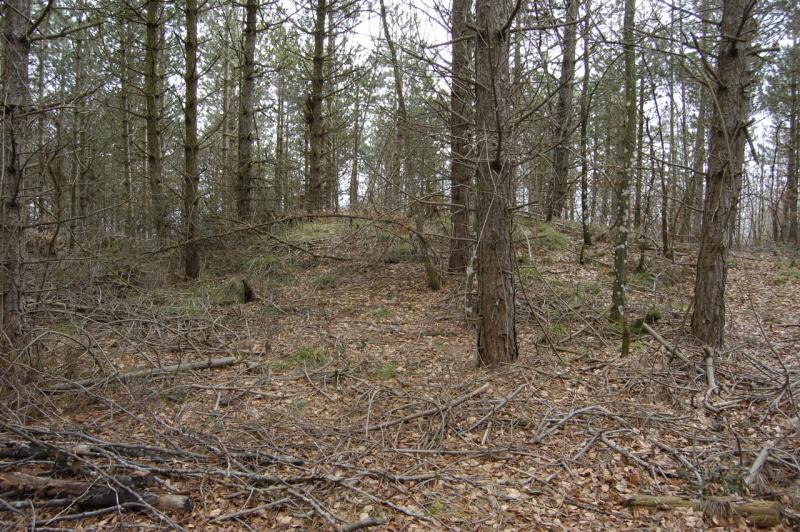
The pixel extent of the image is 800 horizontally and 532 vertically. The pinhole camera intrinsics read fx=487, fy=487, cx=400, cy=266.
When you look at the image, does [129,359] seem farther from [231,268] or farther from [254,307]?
[231,268]

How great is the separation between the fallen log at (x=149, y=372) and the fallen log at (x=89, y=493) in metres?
1.41

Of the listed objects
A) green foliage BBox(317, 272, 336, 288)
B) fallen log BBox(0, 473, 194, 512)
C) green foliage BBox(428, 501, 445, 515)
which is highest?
green foliage BBox(317, 272, 336, 288)

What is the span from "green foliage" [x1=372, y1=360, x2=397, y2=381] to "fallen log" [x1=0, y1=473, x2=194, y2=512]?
256 centimetres

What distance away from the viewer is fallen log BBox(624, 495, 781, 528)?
3.00 meters

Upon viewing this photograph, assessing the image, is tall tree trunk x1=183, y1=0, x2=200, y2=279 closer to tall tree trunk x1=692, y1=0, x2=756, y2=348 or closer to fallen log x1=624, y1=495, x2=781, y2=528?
tall tree trunk x1=692, y1=0, x2=756, y2=348

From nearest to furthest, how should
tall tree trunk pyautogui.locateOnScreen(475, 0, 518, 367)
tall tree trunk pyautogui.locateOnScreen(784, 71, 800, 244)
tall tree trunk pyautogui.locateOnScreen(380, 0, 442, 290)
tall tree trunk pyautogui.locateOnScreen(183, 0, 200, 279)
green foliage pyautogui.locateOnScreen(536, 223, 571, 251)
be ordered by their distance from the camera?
tall tree trunk pyautogui.locateOnScreen(475, 0, 518, 367) → tall tree trunk pyautogui.locateOnScreen(380, 0, 442, 290) → tall tree trunk pyautogui.locateOnScreen(183, 0, 200, 279) → green foliage pyautogui.locateOnScreen(536, 223, 571, 251) → tall tree trunk pyautogui.locateOnScreen(784, 71, 800, 244)

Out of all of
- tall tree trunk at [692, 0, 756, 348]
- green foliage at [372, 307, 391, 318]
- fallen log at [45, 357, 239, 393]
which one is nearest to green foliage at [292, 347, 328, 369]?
fallen log at [45, 357, 239, 393]

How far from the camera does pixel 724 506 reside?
3.09m

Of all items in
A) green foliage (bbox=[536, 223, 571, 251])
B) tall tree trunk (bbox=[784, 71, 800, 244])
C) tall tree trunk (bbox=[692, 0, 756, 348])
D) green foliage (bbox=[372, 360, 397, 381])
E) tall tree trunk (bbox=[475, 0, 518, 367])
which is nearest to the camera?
tall tree trunk (bbox=[475, 0, 518, 367])

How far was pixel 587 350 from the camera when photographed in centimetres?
614

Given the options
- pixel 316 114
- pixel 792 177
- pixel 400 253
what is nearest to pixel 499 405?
pixel 400 253

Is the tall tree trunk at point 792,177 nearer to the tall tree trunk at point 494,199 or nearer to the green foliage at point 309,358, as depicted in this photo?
the tall tree trunk at point 494,199

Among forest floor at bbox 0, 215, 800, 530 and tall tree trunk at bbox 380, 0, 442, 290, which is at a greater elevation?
tall tree trunk at bbox 380, 0, 442, 290

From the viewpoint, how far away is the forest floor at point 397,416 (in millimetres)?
3289
